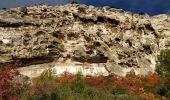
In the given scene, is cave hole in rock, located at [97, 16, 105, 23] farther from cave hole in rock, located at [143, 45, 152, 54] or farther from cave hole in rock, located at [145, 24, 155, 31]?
cave hole in rock, located at [145, 24, 155, 31]

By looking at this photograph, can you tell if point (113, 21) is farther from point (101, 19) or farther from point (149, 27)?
point (149, 27)

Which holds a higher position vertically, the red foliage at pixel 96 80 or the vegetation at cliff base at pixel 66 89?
the red foliage at pixel 96 80

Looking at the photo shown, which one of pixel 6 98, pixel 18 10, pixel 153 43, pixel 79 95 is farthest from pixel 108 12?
pixel 6 98

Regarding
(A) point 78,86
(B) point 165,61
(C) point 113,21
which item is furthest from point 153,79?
(A) point 78,86

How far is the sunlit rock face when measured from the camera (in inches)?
2625

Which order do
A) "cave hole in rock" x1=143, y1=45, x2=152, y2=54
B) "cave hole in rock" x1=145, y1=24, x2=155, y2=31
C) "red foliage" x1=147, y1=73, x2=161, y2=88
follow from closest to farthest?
"red foliage" x1=147, y1=73, x2=161, y2=88 < "cave hole in rock" x1=143, y1=45, x2=152, y2=54 < "cave hole in rock" x1=145, y1=24, x2=155, y2=31

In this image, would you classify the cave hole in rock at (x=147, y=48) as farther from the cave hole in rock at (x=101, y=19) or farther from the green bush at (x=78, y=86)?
the green bush at (x=78, y=86)

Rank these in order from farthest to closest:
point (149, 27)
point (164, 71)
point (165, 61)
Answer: point (149, 27), point (164, 71), point (165, 61)

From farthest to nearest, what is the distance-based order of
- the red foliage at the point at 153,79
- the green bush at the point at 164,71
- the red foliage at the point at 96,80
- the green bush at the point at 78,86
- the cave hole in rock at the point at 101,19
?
the cave hole in rock at the point at 101,19, the red foliage at the point at 153,79, the red foliage at the point at 96,80, the green bush at the point at 164,71, the green bush at the point at 78,86

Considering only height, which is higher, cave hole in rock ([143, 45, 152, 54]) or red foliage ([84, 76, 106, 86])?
cave hole in rock ([143, 45, 152, 54])

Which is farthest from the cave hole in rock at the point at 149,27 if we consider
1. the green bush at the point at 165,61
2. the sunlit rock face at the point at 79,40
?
the green bush at the point at 165,61

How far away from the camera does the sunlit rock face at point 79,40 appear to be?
6669cm

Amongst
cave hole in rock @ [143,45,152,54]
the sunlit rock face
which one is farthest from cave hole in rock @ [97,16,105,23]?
cave hole in rock @ [143,45,152,54]

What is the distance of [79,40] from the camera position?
71.5 m
